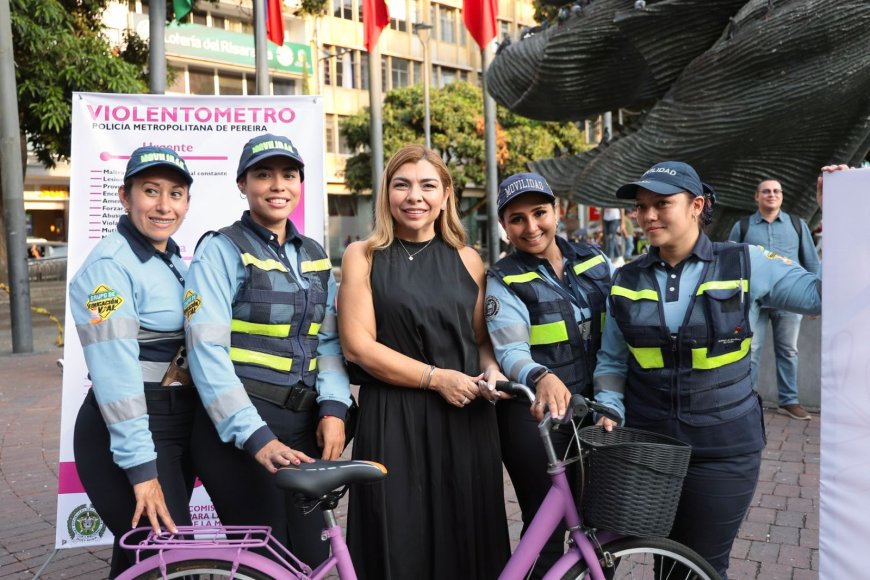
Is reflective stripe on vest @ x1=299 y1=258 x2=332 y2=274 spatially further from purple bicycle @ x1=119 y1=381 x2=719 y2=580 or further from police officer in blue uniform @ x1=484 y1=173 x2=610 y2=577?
purple bicycle @ x1=119 y1=381 x2=719 y2=580

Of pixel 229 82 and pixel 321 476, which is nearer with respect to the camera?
pixel 321 476

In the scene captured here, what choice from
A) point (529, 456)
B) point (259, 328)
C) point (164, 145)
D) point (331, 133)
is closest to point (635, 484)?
point (529, 456)

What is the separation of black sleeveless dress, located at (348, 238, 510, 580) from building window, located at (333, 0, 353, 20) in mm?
42123

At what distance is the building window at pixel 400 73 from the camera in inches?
1785

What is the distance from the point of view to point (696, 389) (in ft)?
8.46

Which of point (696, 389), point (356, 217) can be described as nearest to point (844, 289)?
point (696, 389)

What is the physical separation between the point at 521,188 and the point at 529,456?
3.13 feet

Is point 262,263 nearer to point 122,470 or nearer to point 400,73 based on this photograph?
point 122,470

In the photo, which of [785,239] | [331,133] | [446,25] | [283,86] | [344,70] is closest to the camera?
[785,239]

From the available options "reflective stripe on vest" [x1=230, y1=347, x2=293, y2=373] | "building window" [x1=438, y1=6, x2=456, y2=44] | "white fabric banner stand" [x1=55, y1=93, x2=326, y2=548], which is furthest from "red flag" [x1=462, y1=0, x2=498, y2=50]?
"building window" [x1=438, y1=6, x2=456, y2=44]

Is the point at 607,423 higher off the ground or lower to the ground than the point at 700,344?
lower

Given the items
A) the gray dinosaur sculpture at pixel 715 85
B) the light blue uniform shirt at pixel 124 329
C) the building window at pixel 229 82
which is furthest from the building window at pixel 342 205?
the light blue uniform shirt at pixel 124 329

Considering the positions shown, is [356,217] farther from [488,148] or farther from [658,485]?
[658,485]

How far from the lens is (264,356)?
2672mm
